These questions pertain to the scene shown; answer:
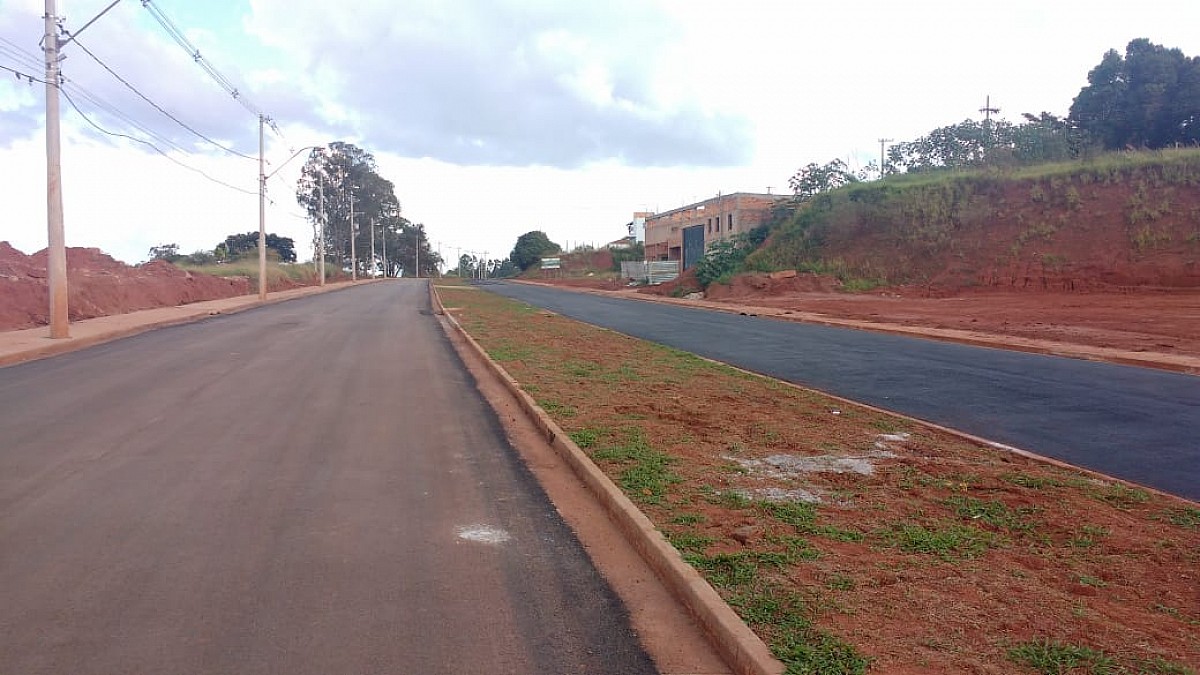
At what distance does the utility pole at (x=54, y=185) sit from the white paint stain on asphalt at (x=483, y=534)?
16591mm

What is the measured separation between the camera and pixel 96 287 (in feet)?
101

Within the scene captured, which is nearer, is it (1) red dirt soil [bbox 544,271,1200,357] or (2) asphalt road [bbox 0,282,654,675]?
(2) asphalt road [bbox 0,282,654,675]

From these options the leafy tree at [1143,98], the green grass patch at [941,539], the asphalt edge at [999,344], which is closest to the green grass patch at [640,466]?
the green grass patch at [941,539]

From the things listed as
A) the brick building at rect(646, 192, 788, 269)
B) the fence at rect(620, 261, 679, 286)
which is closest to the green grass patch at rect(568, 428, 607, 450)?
the brick building at rect(646, 192, 788, 269)

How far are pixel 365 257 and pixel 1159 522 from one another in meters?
116

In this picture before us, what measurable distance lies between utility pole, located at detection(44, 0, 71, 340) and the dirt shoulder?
1383 cm

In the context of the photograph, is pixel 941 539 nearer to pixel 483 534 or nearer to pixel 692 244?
pixel 483 534

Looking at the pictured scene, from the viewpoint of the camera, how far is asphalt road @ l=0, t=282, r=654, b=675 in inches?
160

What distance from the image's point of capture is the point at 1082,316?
84.6 ft

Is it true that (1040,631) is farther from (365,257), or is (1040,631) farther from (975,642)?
(365,257)

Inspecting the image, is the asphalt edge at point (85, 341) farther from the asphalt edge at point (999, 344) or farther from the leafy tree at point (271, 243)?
the leafy tree at point (271, 243)

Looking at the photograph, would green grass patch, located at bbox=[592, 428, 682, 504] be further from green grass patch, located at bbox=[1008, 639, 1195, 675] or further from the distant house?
the distant house

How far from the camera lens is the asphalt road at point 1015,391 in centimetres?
873

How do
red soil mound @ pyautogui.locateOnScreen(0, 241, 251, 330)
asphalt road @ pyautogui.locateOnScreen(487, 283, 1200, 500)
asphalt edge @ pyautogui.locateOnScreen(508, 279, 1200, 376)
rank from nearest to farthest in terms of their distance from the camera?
1. asphalt road @ pyautogui.locateOnScreen(487, 283, 1200, 500)
2. asphalt edge @ pyautogui.locateOnScreen(508, 279, 1200, 376)
3. red soil mound @ pyautogui.locateOnScreen(0, 241, 251, 330)
